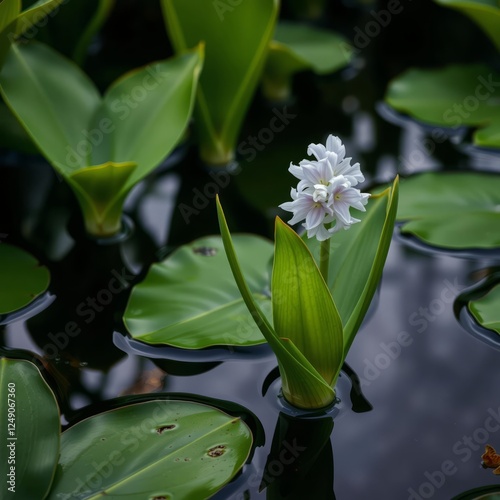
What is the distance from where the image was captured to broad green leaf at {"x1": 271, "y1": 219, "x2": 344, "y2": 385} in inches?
43.9

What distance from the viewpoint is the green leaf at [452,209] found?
1597mm

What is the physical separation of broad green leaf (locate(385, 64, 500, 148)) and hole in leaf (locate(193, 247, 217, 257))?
72cm

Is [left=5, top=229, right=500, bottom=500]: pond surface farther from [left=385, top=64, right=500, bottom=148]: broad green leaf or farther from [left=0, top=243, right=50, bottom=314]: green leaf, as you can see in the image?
[left=385, top=64, right=500, bottom=148]: broad green leaf

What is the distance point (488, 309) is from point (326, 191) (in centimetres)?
55

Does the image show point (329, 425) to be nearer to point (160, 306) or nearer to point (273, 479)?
point (273, 479)

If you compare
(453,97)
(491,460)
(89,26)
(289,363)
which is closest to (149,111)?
(89,26)

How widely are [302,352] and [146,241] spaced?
578 millimetres

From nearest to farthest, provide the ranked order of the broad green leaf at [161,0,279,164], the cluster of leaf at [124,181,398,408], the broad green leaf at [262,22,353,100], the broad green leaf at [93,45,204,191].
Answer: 1. the cluster of leaf at [124,181,398,408]
2. the broad green leaf at [93,45,204,191]
3. the broad green leaf at [161,0,279,164]
4. the broad green leaf at [262,22,353,100]

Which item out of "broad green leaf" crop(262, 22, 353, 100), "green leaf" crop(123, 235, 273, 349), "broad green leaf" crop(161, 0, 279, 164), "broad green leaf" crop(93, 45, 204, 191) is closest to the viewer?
"green leaf" crop(123, 235, 273, 349)

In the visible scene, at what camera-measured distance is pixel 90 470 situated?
1.11 metres

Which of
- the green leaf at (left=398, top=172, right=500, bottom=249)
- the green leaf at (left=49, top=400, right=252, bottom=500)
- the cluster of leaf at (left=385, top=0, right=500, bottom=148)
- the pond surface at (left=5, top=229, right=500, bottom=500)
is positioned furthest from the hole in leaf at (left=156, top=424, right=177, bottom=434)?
the cluster of leaf at (left=385, top=0, right=500, bottom=148)

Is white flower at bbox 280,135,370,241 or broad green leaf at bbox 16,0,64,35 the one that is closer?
white flower at bbox 280,135,370,241

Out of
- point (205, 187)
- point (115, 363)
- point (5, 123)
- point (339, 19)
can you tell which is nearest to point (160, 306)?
point (115, 363)

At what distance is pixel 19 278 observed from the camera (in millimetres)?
1496
